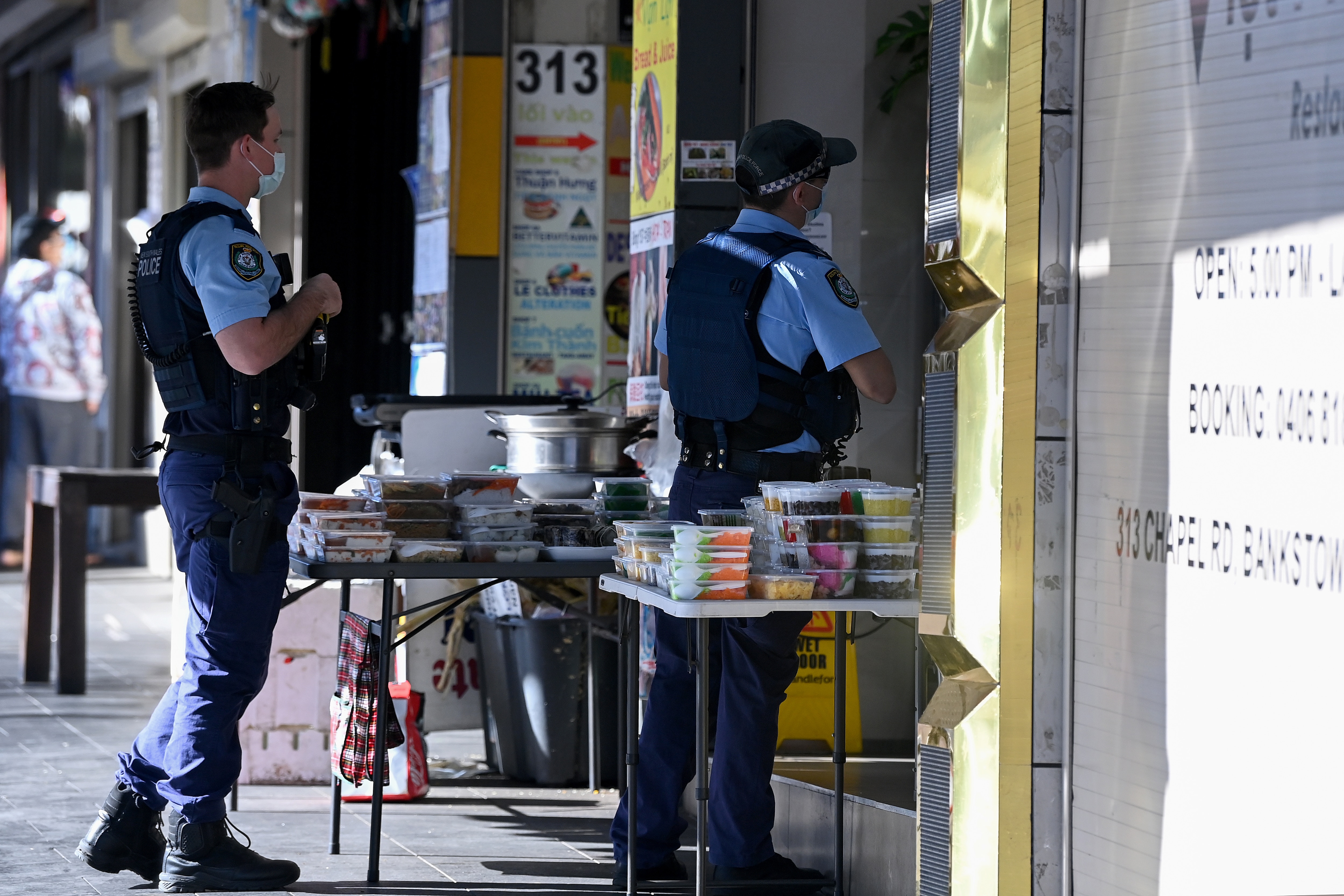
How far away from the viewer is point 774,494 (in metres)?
4.01

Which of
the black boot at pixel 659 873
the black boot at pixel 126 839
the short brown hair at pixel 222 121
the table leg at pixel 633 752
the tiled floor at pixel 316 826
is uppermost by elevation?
the short brown hair at pixel 222 121

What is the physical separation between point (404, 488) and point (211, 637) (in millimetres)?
762

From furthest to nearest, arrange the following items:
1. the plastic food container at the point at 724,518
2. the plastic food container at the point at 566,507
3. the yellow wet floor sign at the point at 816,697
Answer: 1. the yellow wet floor sign at the point at 816,697
2. the plastic food container at the point at 566,507
3. the plastic food container at the point at 724,518

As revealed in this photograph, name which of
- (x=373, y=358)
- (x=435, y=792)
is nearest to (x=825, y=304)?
(x=435, y=792)

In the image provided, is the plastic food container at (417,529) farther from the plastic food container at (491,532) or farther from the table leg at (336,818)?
the table leg at (336,818)

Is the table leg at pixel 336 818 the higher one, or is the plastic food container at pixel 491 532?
the plastic food container at pixel 491 532

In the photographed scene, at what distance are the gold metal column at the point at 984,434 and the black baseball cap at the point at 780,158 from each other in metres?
1.05

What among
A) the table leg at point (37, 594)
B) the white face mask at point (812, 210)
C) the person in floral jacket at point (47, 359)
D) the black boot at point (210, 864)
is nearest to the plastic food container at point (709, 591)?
the white face mask at point (812, 210)

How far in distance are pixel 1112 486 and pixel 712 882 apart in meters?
1.89

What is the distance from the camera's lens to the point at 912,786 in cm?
477

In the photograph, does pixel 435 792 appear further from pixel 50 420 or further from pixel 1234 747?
pixel 50 420

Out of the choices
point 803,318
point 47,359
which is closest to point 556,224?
point 803,318

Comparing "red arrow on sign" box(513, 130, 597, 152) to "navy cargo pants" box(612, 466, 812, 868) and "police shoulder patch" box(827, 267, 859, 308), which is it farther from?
"police shoulder patch" box(827, 267, 859, 308)

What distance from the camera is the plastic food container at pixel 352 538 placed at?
4.76 metres
